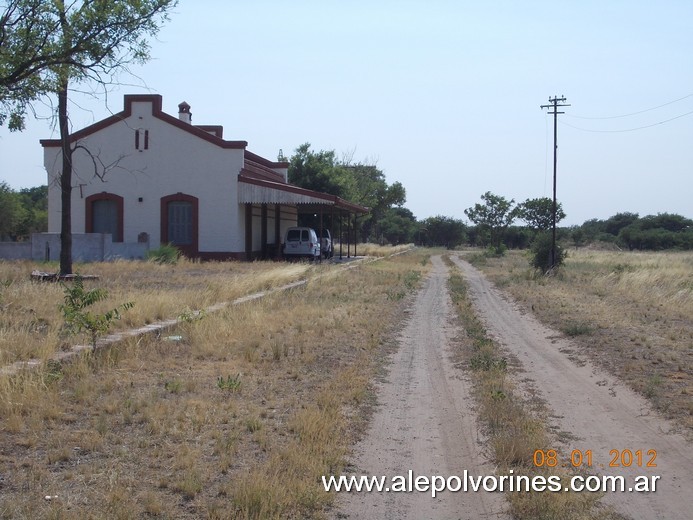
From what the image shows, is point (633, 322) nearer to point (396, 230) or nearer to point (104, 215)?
point (104, 215)

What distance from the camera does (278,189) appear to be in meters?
34.9

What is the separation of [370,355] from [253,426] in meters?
4.88

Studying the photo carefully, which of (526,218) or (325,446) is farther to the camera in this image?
(526,218)

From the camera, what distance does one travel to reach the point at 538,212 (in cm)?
8619

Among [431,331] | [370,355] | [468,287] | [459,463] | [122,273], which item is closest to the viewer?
[459,463]

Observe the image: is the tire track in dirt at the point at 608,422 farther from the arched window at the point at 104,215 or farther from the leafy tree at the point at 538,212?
the leafy tree at the point at 538,212

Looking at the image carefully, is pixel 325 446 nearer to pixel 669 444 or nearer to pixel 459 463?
pixel 459 463

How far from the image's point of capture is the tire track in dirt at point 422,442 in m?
5.72

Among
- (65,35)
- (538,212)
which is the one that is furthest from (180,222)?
(538,212)

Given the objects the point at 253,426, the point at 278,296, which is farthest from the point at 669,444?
the point at 278,296

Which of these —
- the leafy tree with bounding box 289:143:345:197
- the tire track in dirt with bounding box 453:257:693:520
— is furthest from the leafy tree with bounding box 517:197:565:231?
the tire track in dirt with bounding box 453:257:693:520
